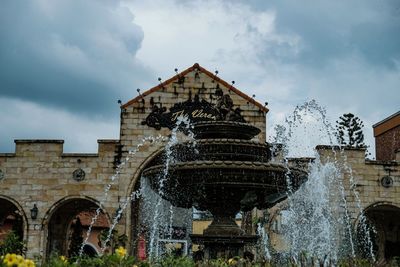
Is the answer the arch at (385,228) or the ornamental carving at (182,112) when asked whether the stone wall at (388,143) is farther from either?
the ornamental carving at (182,112)

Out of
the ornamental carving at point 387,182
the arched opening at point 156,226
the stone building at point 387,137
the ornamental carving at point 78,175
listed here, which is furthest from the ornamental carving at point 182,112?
the stone building at point 387,137

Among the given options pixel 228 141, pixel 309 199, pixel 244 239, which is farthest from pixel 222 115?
pixel 309 199

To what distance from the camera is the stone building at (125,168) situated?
20.0 meters

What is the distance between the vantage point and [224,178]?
8461mm

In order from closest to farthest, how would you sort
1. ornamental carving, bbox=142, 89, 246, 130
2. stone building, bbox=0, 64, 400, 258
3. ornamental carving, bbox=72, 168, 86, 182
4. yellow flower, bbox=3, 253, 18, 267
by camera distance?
yellow flower, bbox=3, 253, 18, 267, stone building, bbox=0, 64, 400, 258, ornamental carving, bbox=72, 168, 86, 182, ornamental carving, bbox=142, 89, 246, 130

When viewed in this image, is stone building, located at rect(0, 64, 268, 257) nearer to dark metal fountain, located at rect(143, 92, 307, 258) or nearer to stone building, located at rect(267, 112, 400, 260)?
stone building, located at rect(267, 112, 400, 260)

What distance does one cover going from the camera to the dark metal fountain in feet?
27.6

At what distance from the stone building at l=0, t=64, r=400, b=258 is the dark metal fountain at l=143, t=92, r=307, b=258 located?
10.1m

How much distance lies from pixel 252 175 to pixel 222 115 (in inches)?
71.6

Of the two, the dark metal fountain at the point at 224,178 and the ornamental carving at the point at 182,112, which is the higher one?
the ornamental carving at the point at 182,112

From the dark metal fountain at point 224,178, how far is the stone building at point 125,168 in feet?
33.1

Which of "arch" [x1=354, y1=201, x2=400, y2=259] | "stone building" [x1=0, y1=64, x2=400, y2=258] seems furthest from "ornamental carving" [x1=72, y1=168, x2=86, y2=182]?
"arch" [x1=354, y1=201, x2=400, y2=259]

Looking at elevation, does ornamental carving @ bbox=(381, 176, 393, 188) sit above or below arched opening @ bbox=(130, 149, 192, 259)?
above

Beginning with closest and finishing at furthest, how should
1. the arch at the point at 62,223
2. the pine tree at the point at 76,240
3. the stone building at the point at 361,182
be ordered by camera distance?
1. the stone building at the point at 361,182
2. the arch at the point at 62,223
3. the pine tree at the point at 76,240
